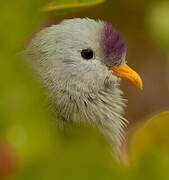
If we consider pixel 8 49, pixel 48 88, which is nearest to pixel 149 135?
pixel 8 49

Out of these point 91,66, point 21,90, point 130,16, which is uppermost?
point 21,90

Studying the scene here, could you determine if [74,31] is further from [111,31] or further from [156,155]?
[156,155]

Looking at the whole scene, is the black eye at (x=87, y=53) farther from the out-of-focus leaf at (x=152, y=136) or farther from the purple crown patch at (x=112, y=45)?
the out-of-focus leaf at (x=152, y=136)

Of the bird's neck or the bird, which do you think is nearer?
the bird's neck

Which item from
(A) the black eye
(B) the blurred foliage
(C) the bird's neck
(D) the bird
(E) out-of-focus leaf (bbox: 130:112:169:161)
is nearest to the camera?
(B) the blurred foliage

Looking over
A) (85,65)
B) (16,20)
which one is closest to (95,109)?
(85,65)

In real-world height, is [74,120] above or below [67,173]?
below

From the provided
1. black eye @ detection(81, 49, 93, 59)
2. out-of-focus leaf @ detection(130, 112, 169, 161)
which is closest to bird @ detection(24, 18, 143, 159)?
black eye @ detection(81, 49, 93, 59)

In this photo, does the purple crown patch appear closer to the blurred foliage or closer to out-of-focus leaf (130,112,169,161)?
out-of-focus leaf (130,112,169,161)
